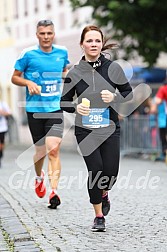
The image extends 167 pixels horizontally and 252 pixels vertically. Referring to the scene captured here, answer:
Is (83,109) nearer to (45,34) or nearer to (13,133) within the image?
(45,34)

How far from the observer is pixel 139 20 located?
2372 centimetres

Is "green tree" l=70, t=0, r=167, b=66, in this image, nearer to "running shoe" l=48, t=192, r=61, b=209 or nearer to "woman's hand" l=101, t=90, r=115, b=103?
"running shoe" l=48, t=192, r=61, b=209

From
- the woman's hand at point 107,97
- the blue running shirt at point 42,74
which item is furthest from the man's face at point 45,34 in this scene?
the woman's hand at point 107,97

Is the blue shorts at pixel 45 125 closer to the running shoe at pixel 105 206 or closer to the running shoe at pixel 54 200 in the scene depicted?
the running shoe at pixel 54 200

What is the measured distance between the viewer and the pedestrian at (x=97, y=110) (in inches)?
295

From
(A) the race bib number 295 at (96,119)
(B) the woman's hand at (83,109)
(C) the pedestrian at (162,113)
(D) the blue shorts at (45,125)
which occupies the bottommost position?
(C) the pedestrian at (162,113)

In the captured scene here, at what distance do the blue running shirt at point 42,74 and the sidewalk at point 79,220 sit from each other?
1.08m

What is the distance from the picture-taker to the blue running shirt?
30.8 feet

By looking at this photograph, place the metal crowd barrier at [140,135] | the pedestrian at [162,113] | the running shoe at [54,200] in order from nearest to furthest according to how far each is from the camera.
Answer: the running shoe at [54,200]
the pedestrian at [162,113]
the metal crowd barrier at [140,135]

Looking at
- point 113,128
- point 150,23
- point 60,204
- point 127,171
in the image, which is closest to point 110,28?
point 150,23

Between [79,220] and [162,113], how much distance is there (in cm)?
982

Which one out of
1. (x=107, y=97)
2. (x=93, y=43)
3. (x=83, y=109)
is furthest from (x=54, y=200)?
(x=93, y=43)

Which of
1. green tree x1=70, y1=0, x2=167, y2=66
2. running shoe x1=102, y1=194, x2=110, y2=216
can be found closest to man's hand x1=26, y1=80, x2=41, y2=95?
running shoe x1=102, y1=194, x2=110, y2=216

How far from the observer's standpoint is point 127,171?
1563 centimetres
